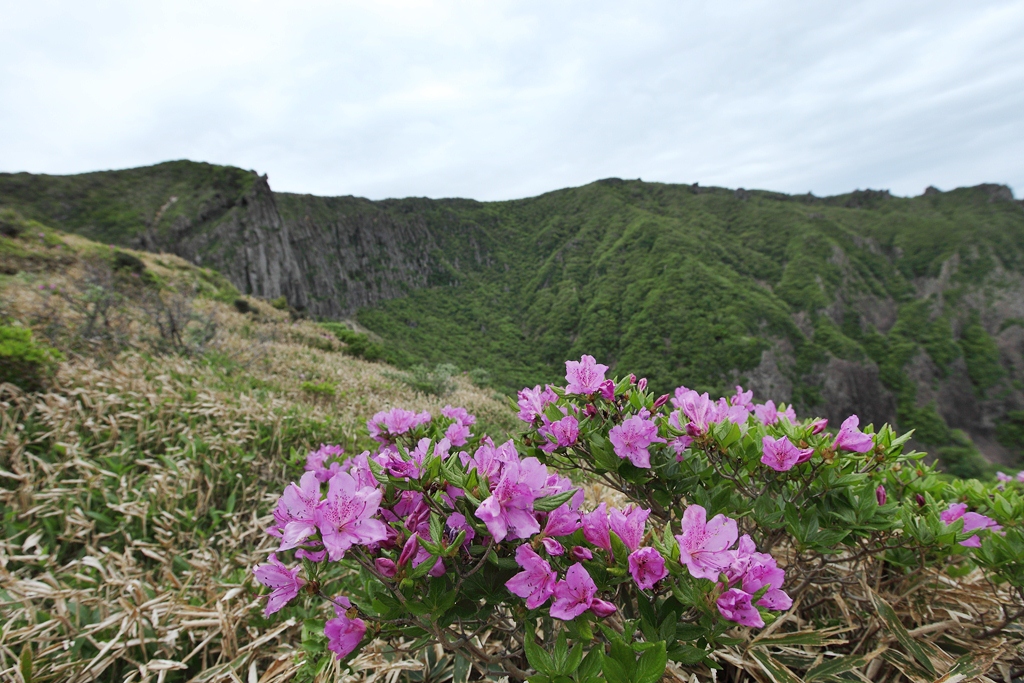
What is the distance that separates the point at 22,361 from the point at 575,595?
5672 mm

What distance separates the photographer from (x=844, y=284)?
7375 centimetres

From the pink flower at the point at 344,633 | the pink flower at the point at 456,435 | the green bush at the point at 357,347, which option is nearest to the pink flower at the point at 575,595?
the pink flower at the point at 344,633

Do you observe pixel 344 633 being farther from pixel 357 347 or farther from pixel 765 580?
pixel 357 347

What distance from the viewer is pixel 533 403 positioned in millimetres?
1770

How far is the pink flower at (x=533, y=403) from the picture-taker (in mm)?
1747

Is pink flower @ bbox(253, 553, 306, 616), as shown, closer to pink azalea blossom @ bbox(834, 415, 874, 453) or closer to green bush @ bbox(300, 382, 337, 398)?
pink azalea blossom @ bbox(834, 415, 874, 453)

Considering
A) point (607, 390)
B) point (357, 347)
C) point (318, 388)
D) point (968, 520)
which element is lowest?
point (357, 347)

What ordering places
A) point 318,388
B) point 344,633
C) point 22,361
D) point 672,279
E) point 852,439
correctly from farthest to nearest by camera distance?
point 672,279 → point 318,388 → point 22,361 → point 852,439 → point 344,633

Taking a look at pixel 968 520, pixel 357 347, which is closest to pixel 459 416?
pixel 968 520

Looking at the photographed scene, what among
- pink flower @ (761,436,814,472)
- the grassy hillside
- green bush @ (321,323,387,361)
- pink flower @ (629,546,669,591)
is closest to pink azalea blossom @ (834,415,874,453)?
pink flower @ (761,436,814,472)

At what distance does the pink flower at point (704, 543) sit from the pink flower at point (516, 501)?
1.25 ft

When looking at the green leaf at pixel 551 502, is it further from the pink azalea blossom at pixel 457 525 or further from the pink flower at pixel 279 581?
the pink flower at pixel 279 581

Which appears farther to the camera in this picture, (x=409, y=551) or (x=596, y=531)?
(x=596, y=531)

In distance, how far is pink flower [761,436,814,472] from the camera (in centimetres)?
139
